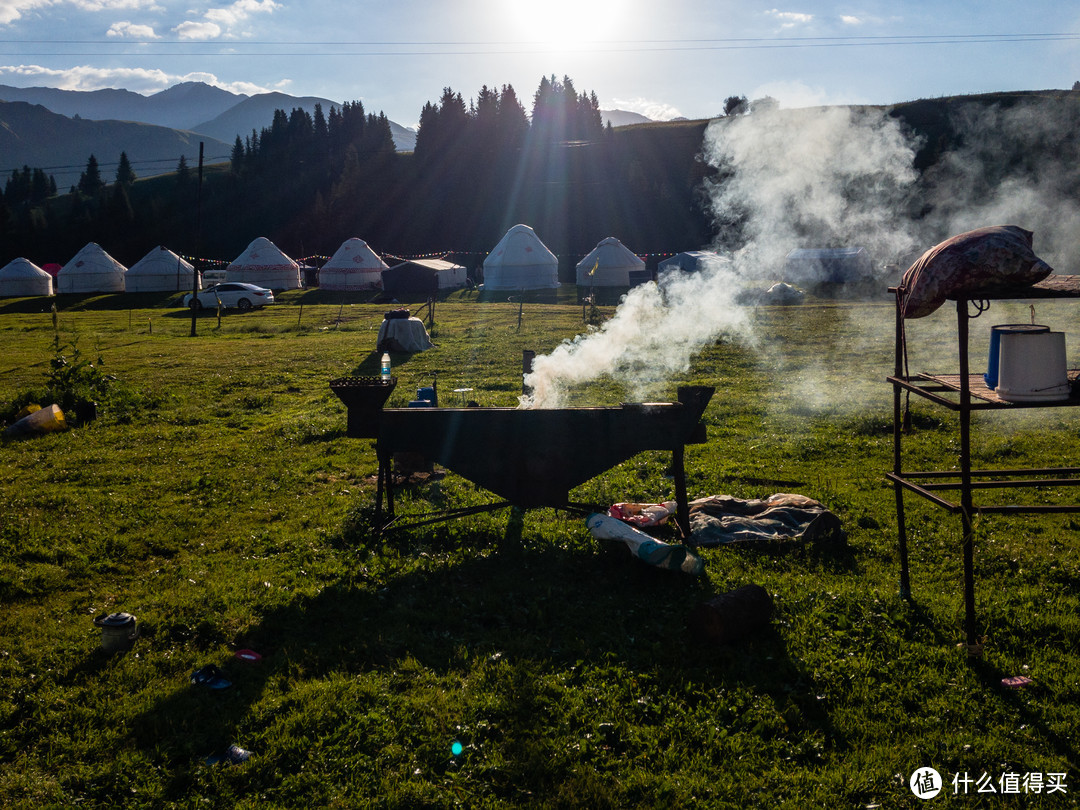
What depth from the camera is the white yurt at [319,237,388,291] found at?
4800 cm

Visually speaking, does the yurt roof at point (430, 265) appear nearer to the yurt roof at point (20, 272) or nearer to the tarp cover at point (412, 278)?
the tarp cover at point (412, 278)

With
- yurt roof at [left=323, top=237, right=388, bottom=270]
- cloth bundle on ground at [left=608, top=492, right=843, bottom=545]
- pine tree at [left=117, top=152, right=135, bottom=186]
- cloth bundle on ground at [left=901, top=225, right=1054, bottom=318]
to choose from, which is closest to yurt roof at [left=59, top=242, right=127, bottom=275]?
yurt roof at [left=323, top=237, right=388, bottom=270]

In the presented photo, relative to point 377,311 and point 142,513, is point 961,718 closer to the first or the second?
point 142,513

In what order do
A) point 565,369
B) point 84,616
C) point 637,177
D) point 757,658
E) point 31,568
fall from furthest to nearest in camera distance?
1. point 637,177
2. point 565,369
3. point 31,568
4. point 84,616
5. point 757,658

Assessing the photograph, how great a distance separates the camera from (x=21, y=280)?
50000 mm

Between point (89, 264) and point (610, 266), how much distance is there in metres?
34.4

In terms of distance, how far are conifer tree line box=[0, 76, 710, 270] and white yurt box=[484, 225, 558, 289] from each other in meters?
18.8

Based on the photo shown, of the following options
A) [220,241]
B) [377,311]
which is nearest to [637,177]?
[220,241]

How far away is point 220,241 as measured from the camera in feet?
281

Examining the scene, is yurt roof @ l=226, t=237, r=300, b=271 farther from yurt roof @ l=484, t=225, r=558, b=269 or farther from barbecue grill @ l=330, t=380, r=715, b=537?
barbecue grill @ l=330, t=380, r=715, b=537

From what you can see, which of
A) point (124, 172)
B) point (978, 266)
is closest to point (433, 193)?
point (124, 172)

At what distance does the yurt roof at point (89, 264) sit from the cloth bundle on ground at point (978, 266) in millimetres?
55744

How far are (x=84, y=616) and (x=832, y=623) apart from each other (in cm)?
518

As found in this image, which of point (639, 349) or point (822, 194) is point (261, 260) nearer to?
point (822, 194)
